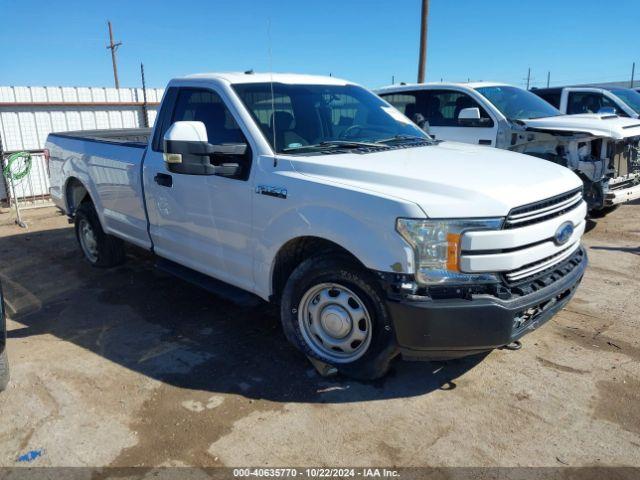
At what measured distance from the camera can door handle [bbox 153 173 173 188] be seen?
444 centimetres

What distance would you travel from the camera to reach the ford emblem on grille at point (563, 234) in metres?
3.31

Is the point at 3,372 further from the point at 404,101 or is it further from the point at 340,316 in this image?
the point at 404,101

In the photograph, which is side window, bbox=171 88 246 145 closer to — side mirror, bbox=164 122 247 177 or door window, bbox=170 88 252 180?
door window, bbox=170 88 252 180

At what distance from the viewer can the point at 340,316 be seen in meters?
3.39

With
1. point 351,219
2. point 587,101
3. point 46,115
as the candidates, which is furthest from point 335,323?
point 46,115

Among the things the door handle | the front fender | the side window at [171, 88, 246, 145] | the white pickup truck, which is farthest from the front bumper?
the door handle

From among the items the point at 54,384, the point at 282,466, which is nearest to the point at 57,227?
the point at 54,384

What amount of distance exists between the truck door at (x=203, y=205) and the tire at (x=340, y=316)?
54 centimetres

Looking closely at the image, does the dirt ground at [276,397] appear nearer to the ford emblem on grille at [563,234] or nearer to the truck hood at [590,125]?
the ford emblem on grille at [563,234]

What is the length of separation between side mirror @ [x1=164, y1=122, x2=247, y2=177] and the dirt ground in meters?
1.41

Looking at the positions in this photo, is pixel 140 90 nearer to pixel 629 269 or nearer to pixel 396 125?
pixel 396 125

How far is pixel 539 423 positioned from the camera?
309 cm

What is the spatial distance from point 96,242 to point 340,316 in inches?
153

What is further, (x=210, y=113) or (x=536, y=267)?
(x=210, y=113)
